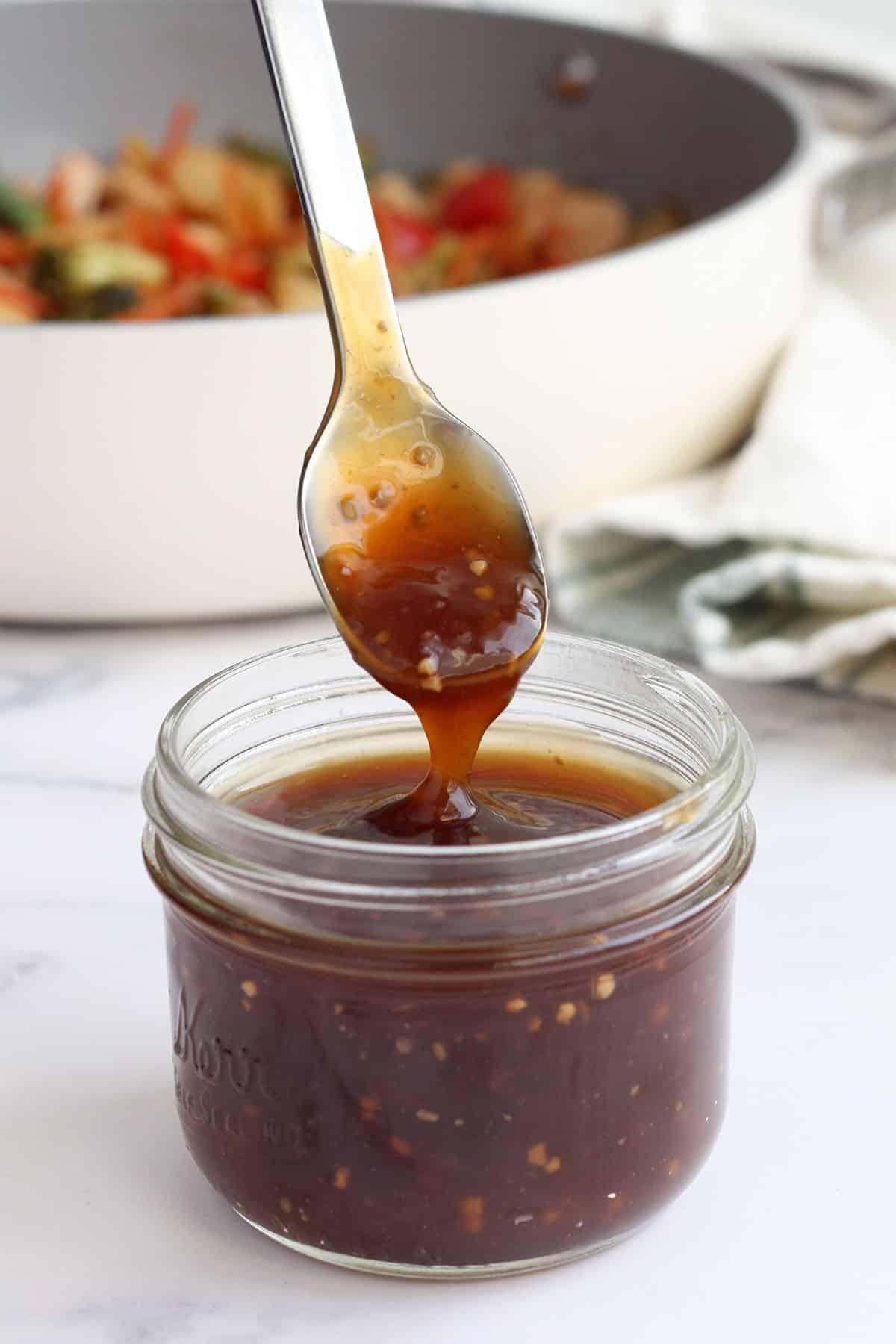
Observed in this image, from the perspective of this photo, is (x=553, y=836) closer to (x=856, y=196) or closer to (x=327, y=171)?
(x=327, y=171)

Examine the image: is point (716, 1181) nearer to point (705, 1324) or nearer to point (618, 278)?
point (705, 1324)

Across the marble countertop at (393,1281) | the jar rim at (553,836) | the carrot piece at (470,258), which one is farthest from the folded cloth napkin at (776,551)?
the jar rim at (553,836)

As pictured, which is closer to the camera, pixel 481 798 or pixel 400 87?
pixel 481 798

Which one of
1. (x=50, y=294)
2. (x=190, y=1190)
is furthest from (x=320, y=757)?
(x=50, y=294)

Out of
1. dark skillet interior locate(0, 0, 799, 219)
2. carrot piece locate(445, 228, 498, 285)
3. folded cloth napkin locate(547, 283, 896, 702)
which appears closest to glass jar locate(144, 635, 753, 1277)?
folded cloth napkin locate(547, 283, 896, 702)

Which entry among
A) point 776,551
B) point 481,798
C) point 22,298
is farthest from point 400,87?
point 481,798

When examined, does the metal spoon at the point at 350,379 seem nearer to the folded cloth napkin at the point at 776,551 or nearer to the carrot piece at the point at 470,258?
the folded cloth napkin at the point at 776,551
